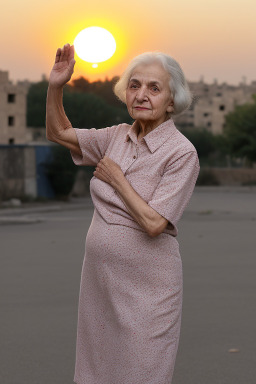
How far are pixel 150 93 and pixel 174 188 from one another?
1.25 ft

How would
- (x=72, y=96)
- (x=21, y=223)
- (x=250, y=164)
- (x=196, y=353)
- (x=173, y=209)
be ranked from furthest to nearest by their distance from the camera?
1. (x=250, y=164)
2. (x=72, y=96)
3. (x=21, y=223)
4. (x=196, y=353)
5. (x=173, y=209)

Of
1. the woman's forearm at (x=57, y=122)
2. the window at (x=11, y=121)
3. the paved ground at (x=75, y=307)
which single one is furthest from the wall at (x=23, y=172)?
the woman's forearm at (x=57, y=122)

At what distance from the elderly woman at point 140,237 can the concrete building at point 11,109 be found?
4441cm

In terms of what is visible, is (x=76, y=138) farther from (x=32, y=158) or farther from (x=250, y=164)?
(x=250, y=164)

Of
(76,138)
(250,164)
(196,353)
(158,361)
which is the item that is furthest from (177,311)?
(250,164)

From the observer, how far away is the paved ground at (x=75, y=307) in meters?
6.55

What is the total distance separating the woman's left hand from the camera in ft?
11.3

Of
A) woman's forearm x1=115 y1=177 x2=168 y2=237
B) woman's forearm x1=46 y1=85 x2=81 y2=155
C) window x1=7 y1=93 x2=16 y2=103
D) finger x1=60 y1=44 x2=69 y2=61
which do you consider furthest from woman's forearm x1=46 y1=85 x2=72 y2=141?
window x1=7 y1=93 x2=16 y2=103

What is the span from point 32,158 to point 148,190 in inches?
1288

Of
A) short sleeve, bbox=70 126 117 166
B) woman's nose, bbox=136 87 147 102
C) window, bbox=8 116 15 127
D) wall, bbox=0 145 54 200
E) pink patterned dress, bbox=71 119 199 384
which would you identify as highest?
woman's nose, bbox=136 87 147 102

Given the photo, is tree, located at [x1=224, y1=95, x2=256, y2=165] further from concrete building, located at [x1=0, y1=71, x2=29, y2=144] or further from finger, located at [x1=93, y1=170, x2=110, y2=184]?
finger, located at [x1=93, y1=170, x2=110, y2=184]

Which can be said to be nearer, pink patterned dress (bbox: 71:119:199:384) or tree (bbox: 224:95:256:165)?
pink patterned dress (bbox: 71:119:199:384)

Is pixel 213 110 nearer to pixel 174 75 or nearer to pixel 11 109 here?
pixel 11 109

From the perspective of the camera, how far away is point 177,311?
140 inches
